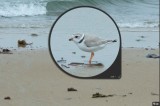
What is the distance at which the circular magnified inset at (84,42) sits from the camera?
90 centimetres

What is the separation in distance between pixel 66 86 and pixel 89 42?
3.21 metres

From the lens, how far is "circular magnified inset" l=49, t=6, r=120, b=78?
90 centimetres

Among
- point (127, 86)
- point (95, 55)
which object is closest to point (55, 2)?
point (127, 86)

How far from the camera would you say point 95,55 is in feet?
3.14

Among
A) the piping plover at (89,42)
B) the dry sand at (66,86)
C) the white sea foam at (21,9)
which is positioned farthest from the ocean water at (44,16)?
the piping plover at (89,42)

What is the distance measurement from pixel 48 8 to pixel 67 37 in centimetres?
1418

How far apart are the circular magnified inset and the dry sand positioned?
95.2 inches

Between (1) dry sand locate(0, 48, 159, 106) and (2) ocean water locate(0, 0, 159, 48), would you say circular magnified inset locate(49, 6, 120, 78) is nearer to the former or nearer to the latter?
(1) dry sand locate(0, 48, 159, 106)

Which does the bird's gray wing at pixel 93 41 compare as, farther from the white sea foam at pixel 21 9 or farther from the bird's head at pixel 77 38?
the white sea foam at pixel 21 9

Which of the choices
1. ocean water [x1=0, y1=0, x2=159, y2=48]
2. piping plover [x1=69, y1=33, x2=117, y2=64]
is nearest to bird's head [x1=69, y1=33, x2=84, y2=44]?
piping plover [x1=69, y1=33, x2=117, y2=64]

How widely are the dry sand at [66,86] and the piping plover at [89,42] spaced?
7.95 feet

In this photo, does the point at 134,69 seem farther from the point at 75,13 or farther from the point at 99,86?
the point at 75,13

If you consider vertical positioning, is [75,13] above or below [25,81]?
above

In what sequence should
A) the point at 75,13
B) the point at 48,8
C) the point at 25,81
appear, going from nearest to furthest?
the point at 75,13 < the point at 25,81 < the point at 48,8
